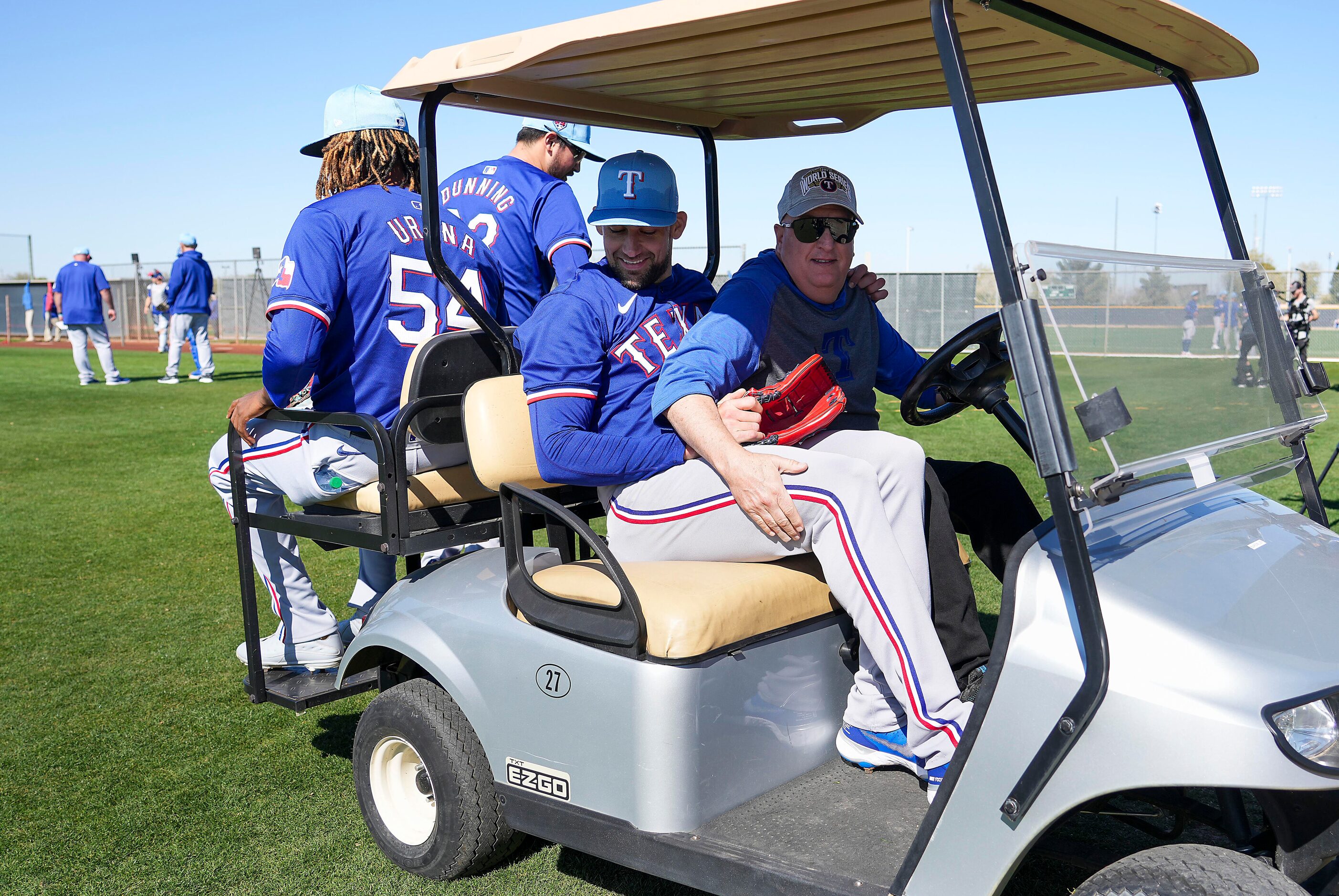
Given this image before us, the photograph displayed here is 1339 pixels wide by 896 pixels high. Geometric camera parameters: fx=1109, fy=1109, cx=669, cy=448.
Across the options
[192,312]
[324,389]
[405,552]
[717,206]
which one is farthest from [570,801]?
[192,312]

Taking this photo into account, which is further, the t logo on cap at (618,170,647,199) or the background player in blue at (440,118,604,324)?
the background player in blue at (440,118,604,324)

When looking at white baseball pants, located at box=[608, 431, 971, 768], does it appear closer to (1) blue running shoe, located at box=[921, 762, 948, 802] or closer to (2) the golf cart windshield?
(1) blue running shoe, located at box=[921, 762, 948, 802]

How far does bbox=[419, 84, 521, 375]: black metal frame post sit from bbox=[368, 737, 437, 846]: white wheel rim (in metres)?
1.04

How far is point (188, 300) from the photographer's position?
15.0m

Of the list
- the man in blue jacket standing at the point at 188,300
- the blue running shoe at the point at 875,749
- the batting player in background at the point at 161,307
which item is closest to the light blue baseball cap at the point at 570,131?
the blue running shoe at the point at 875,749

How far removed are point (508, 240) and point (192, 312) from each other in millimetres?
12655

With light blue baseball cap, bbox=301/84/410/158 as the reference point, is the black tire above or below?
below

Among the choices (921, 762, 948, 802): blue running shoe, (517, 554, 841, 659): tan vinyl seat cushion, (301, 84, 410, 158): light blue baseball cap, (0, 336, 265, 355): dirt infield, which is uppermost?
(301, 84, 410, 158): light blue baseball cap

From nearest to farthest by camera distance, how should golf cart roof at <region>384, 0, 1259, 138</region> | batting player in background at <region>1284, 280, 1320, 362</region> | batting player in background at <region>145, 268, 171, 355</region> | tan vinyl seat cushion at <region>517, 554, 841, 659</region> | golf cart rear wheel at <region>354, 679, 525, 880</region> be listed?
golf cart roof at <region>384, 0, 1259, 138</region> → tan vinyl seat cushion at <region>517, 554, 841, 659</region> → golf cart rear wheel at <region>354, 679, 525, 880</region> → batting player in background at <region>1284, 280, 1320, 362</region> → batting player in background at <region>145, 268, 171, 355</region>

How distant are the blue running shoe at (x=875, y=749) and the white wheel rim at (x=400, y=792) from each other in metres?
1.03

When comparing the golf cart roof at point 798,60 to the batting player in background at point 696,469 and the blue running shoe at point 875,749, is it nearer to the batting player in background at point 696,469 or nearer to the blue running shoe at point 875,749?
the batting player in background at point 696,469

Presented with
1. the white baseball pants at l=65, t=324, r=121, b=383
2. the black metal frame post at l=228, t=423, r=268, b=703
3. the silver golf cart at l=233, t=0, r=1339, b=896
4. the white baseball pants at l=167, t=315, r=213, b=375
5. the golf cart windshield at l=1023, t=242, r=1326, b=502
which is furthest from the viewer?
the white baseball pants at l=167, t=315, r=213, b=375

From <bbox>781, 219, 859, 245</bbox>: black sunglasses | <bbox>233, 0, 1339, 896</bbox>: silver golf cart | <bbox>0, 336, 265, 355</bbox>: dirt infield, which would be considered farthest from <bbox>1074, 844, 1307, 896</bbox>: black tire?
<bbox>0, 336, 265, 355</bbox>: dirt infield

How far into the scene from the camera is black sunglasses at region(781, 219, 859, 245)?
275 centimetres
